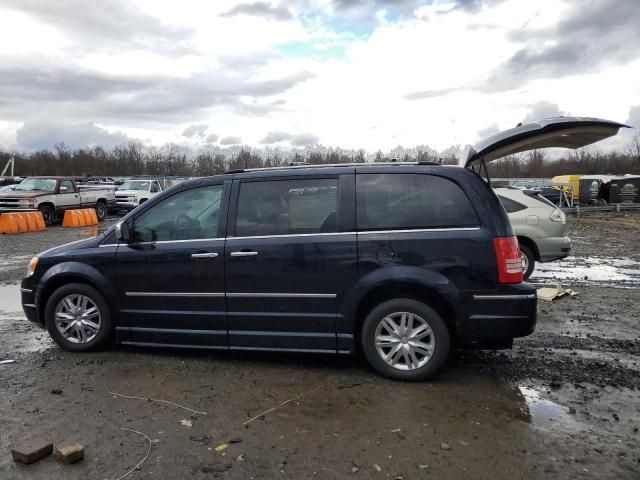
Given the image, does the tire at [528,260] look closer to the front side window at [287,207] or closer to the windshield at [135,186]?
the front side window at [287,207]

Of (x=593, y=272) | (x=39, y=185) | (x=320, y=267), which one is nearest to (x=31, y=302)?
(x=320, y=267)

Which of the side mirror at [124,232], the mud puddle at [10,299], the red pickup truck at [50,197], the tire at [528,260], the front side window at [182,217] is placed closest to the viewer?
the front side window at [182,217]

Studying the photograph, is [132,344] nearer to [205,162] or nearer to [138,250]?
[138,250]

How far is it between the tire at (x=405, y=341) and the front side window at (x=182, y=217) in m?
1.83

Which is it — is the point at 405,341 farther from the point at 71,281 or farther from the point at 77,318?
the point at 71,281

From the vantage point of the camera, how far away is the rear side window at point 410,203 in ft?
15.0

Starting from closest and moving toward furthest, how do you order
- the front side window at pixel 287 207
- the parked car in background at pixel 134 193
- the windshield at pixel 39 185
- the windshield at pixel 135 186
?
1. the front side window at pixel 287 207
2. the windshield at pixel 39 185
3. the parked car in background at pixel 134 193
4. the windshield at pixel 135 186

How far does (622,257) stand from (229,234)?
37.2 ft

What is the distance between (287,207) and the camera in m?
4.91

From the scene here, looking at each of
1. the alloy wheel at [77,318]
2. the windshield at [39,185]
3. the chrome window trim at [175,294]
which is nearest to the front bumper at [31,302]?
the alloy wheel at [77,318]

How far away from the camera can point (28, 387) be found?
4.62 meters

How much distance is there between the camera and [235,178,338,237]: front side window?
4.82m

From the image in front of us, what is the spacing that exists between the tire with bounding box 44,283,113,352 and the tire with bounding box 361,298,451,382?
106 inches

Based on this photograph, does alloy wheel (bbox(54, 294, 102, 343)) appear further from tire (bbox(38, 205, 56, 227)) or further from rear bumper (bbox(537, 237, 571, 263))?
tire (bbox(38, 205, 56, 227))
